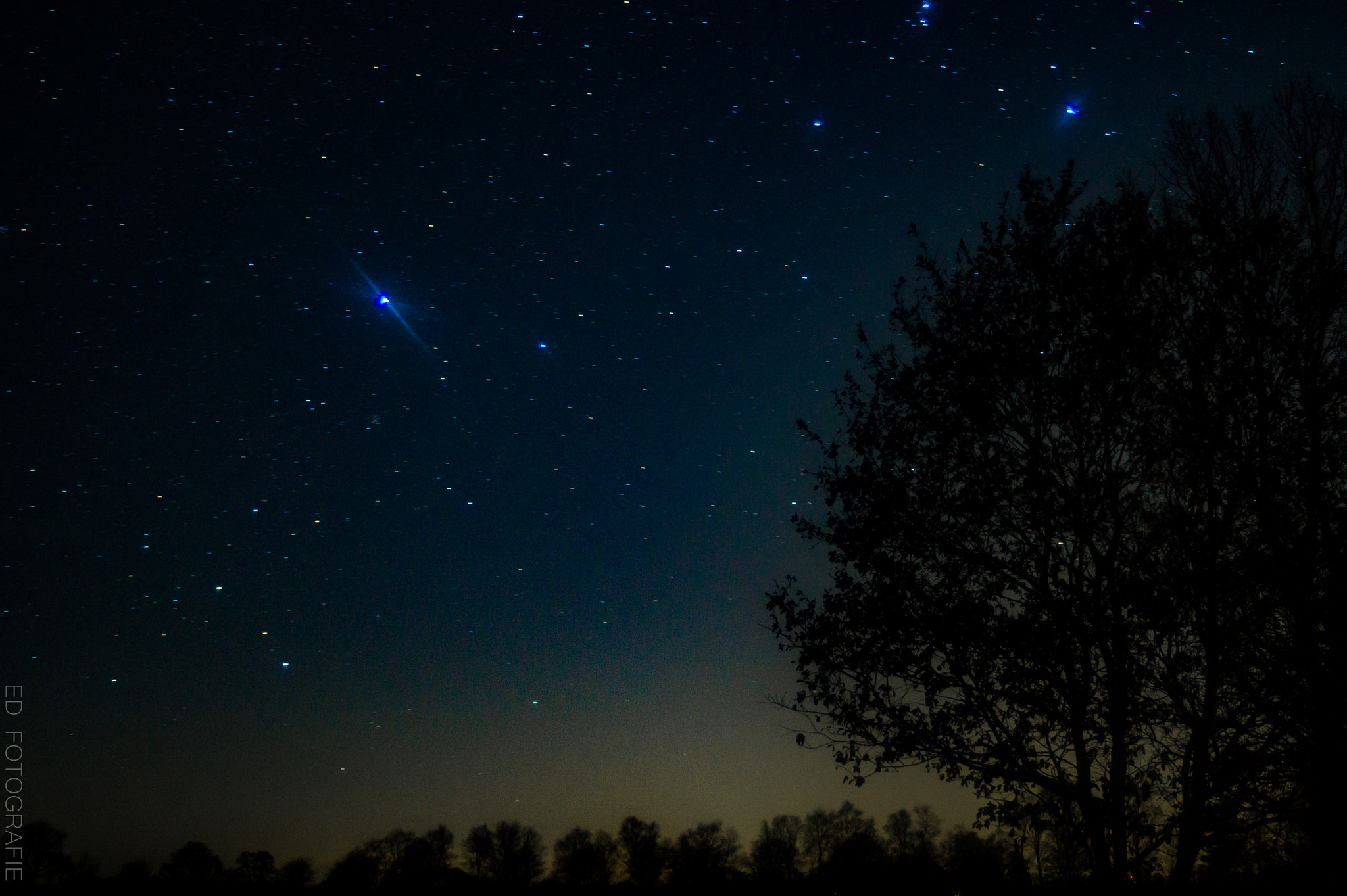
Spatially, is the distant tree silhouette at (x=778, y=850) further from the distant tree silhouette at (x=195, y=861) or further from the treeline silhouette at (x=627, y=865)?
the distant tree silhouette at (x=195, y=861)

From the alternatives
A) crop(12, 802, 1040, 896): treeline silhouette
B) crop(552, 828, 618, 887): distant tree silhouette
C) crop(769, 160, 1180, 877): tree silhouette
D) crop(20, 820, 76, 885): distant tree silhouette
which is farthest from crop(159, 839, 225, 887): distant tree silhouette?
crop(769, 160, 1180, 877): tree silhouette

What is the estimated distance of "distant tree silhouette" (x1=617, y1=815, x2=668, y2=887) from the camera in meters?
57.8

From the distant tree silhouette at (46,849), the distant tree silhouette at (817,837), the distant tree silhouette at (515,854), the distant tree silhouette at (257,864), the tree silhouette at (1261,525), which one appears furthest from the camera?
the distant tree silhouette at (817,837)

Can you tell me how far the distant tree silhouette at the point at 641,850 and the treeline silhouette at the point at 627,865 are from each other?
0.09 metres

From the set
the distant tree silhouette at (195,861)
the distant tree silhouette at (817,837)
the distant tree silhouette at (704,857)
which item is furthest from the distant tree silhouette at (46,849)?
the distant tree silhouette at (817,837)

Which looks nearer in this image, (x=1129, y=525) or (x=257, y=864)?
(x=1129, y=525)

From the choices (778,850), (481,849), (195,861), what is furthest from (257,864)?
(778,850)

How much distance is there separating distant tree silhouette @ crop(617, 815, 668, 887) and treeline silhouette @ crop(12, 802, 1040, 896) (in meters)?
0.09

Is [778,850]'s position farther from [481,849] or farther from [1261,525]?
[1261,525]

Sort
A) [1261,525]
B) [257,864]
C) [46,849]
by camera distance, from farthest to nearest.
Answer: [257,864] → [46,849] → [1261,525]

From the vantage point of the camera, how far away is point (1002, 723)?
6.29 m

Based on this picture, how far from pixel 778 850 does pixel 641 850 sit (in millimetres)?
12480

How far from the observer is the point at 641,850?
60.2 meters

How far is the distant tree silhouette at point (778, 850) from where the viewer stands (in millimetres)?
59781
